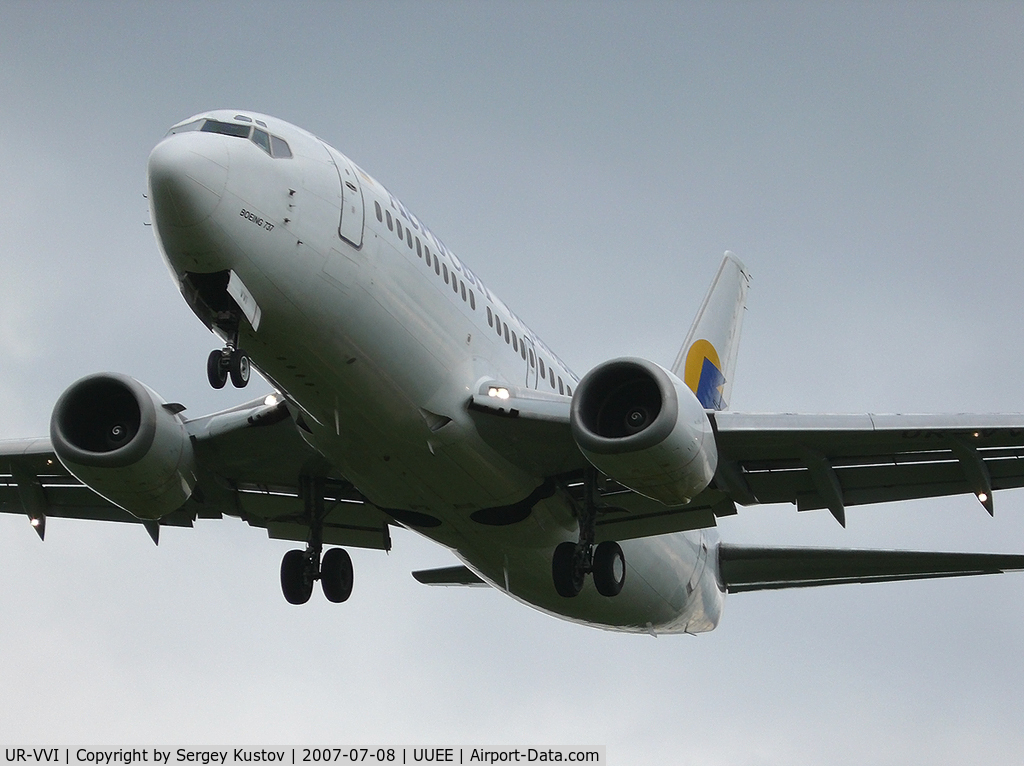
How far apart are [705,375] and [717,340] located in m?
1.41

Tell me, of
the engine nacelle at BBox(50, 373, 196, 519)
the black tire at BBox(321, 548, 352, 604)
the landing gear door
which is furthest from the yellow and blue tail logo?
the landing gear door

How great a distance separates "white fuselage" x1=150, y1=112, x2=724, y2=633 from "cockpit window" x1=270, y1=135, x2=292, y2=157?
8 cm

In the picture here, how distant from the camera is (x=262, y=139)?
1595 cm

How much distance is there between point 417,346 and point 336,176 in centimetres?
239

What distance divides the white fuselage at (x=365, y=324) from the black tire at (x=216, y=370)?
0.59m

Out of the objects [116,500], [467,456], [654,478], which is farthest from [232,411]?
[654,478]

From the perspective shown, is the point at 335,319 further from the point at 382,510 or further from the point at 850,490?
the point at 850,490

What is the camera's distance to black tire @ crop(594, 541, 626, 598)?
66.6ft

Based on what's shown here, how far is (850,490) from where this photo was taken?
66.2 ft

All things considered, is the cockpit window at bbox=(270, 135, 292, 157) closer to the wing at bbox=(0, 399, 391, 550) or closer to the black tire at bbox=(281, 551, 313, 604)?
the wing at bbox=(0, 399, 391, 550)

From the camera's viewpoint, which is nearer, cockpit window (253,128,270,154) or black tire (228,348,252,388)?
black tire (228,348,252,388)

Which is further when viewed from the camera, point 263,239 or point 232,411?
point 232,411

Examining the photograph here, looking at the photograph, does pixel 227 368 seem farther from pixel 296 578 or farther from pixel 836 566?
pixel 836 566

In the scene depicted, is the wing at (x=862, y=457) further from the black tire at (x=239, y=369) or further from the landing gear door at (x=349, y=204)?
the black tire at (x=239, y=369)
